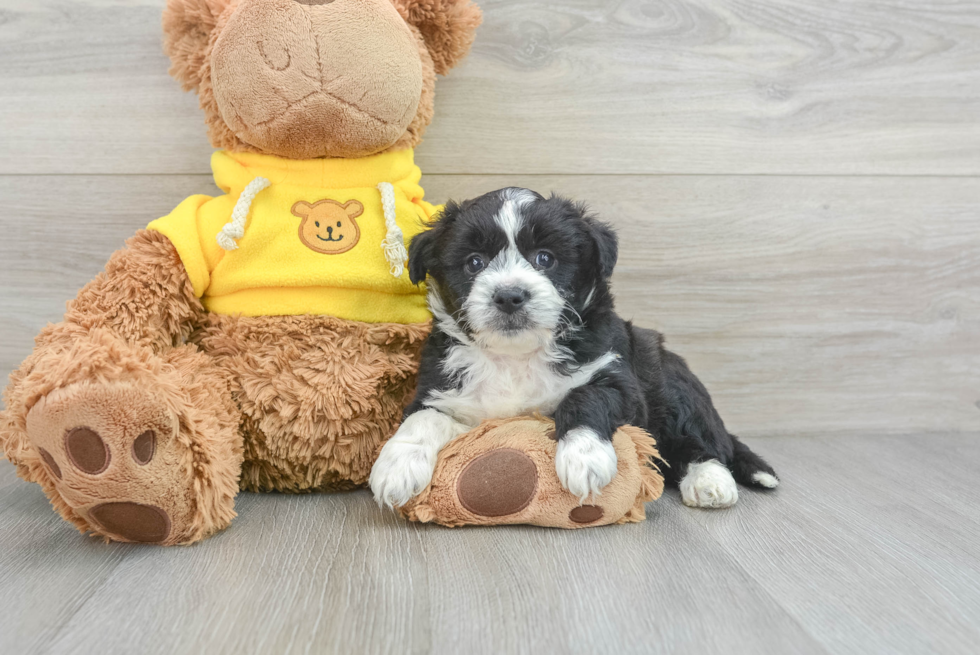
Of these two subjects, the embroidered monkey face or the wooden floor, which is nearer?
the embroidered monkey face

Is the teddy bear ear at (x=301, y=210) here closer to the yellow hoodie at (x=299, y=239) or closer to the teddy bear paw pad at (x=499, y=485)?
the yellow hoodie at (x=299, y=239)

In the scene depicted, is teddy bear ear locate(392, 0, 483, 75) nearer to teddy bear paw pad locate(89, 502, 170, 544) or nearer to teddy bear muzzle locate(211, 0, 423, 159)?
teddy bear muzzle locate(211, 0, 423, 159)

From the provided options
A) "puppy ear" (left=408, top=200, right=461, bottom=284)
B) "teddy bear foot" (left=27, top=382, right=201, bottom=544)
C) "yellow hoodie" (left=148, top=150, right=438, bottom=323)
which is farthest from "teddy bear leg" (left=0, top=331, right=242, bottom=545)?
"puppy ear" (left=408, top=200, right=461, bottom=284)

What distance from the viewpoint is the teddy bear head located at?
1.49m

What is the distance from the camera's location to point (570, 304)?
150 cm

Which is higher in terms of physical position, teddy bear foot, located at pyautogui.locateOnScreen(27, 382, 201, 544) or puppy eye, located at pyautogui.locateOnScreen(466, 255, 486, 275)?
puppy eye, located at pyautogui.locateOnScreen(466, 255, 486, 275)

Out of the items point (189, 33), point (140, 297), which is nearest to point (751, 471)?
point (140, 297)

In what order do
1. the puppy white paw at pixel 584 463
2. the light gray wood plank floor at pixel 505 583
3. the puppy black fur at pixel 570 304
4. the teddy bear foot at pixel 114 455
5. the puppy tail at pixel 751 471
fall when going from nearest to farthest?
1. the light gray wood plank floor at pixel 505 583
2. the teddy bear foot at pixel 114 455
3. the puppy white paw at pixel 584 463
4. the puppy black fur at pixel 570 304
5. the puppy tail at pixel 751 471

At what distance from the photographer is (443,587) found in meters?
1.17

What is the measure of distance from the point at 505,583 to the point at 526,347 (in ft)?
1.61

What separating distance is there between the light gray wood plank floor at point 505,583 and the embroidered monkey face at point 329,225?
1.90 ft

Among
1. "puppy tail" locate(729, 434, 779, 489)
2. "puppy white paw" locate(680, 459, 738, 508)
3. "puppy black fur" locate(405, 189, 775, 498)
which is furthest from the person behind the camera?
"puppy tail" locate(729, 434, 779, 489)

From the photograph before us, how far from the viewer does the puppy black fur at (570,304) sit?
1.47 m

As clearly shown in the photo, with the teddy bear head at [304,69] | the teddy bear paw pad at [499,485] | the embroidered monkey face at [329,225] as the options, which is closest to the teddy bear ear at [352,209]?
the embroidered monkey face at [329,225]
